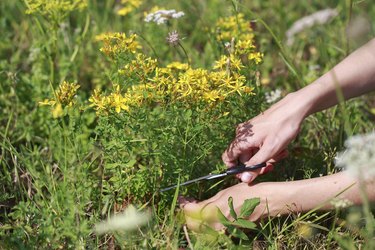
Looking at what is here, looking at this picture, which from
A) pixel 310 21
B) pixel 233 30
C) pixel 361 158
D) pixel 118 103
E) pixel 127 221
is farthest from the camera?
pixel 310 21

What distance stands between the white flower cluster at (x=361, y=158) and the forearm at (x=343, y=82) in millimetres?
423

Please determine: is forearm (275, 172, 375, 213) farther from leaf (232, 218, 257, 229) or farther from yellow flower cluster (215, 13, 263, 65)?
yellow flower cluster (215, 13, 263, 65)

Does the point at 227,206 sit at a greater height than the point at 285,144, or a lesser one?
lesser

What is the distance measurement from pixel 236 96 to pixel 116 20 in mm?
1501

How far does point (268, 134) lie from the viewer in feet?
6.51

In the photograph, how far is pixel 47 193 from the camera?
2.25 meters

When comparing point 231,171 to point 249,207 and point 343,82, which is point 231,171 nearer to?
point 249,207

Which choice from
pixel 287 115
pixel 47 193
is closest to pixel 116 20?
pixel 47 193

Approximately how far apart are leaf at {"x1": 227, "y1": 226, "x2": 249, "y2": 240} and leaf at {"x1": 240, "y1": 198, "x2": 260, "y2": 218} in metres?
0.05

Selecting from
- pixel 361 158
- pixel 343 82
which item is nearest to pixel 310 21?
pixel 343 82

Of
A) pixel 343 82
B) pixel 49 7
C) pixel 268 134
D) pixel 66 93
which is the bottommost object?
pixel 268 134

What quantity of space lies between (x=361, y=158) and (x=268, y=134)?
1.63 feet

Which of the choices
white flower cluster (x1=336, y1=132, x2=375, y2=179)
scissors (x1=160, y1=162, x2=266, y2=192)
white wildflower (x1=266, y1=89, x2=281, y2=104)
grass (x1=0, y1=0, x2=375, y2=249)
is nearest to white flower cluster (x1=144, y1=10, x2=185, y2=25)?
grass (x1=0, y1=0, x2=375, y2=249)

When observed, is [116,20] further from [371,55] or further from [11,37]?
[371,55]
